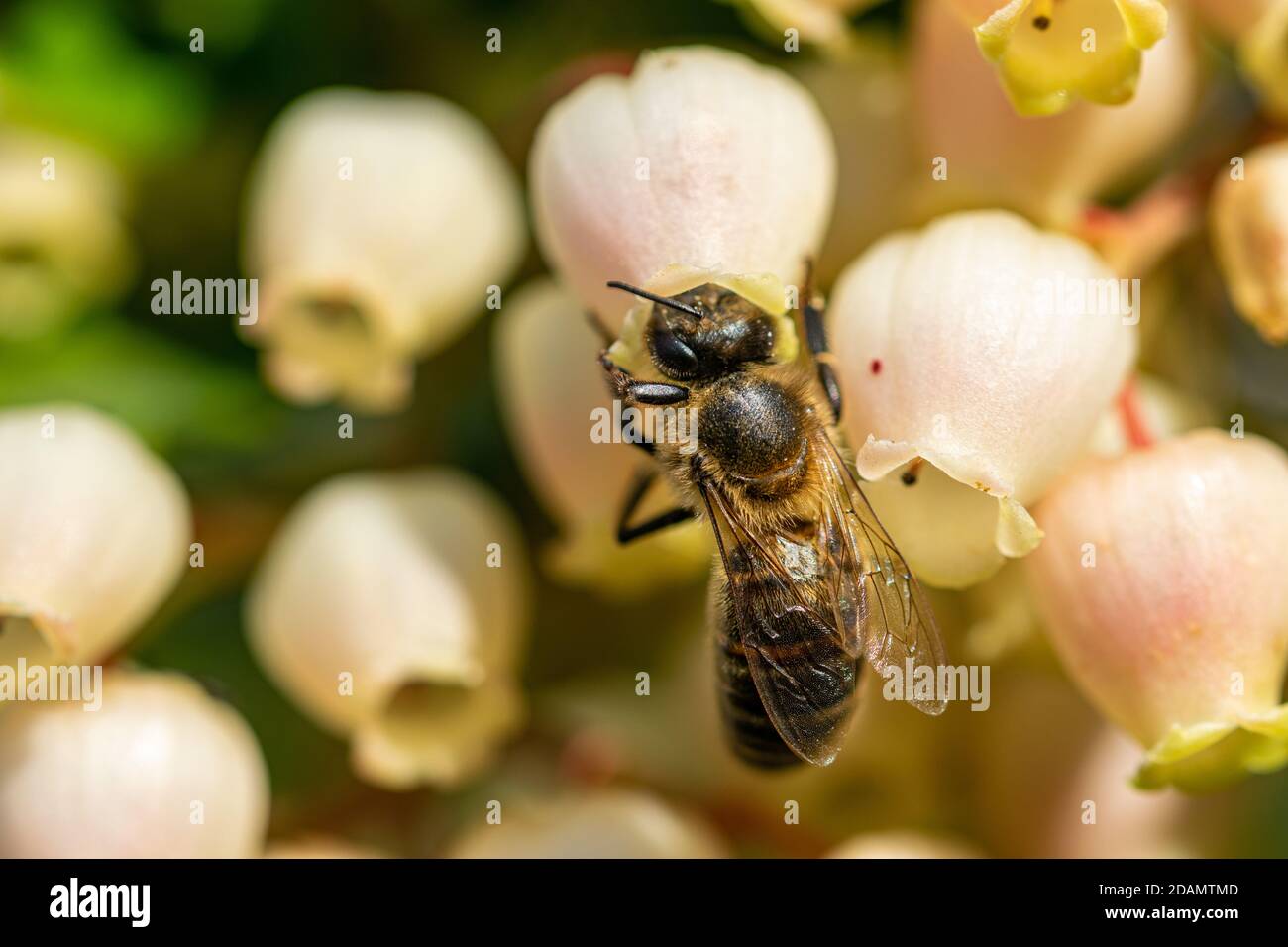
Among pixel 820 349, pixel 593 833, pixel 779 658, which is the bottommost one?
pixel 593 833

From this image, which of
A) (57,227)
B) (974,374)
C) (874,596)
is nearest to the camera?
(974,374)

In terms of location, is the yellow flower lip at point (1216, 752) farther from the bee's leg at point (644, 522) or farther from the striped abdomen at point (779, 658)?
the bee's leg at point (644, 522)

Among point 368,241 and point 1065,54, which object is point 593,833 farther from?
point 1065,54

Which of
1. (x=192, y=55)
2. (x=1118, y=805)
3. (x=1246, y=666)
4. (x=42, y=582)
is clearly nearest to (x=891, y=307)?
(x=1246, y=666)

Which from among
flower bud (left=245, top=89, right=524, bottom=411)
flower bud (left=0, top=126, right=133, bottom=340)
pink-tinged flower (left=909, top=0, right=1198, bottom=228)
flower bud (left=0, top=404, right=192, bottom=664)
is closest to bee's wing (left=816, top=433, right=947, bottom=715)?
pink-tinged flower (left=909, top=0, right=1198, bottom=228)

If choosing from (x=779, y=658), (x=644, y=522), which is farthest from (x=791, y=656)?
(x=644, y=522)

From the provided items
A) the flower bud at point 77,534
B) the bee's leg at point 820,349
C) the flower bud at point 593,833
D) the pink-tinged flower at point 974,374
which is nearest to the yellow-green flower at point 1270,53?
the pink-tinged flower at point 974,374

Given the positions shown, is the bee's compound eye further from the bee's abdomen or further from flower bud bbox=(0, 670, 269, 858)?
flower bud bbox=(0, 670, 269, 858)
